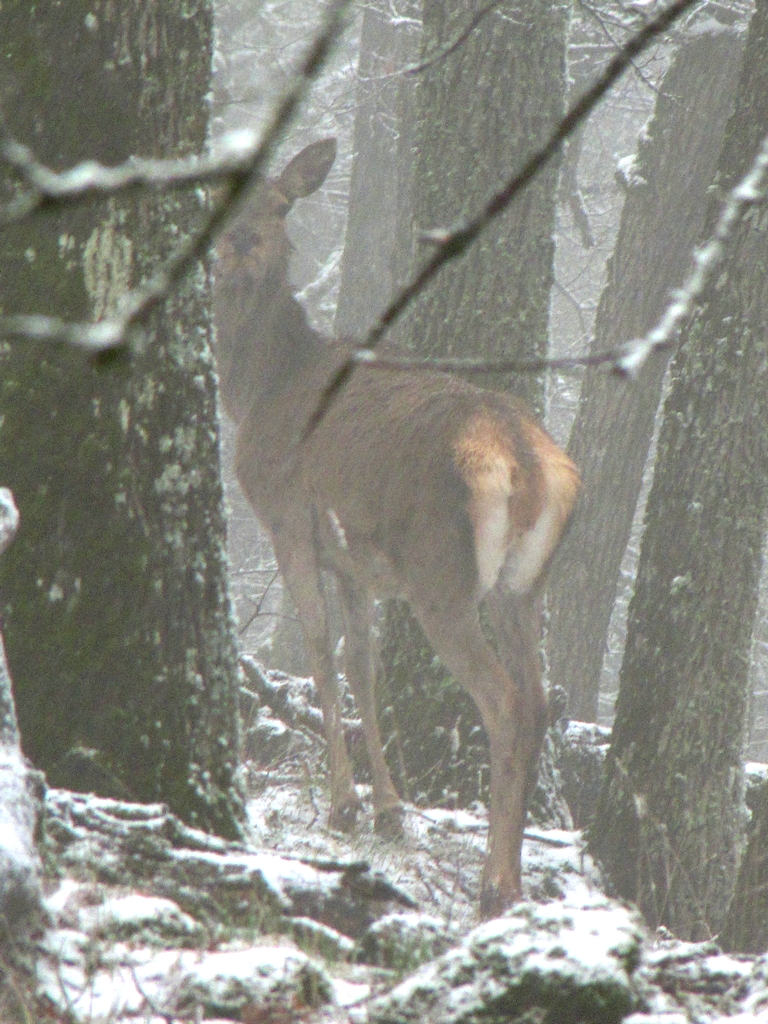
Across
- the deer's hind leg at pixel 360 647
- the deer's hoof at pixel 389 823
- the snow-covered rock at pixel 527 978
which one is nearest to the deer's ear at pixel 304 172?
the deer's hind leg at pixel 360 647

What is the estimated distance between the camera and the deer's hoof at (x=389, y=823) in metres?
6.70

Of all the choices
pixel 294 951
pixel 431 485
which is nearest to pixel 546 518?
pixel 431 485

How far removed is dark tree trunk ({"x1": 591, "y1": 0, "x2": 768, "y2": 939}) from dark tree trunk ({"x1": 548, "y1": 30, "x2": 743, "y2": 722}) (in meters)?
6.06

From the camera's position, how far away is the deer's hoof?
6.70 meters

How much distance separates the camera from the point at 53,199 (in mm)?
938

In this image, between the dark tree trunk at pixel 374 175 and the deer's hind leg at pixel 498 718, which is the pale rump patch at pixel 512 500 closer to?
the deer's hind leg at pixel 498 718

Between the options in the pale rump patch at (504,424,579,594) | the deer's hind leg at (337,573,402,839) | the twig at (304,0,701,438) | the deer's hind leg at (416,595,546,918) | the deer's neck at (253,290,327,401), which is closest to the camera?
the twig at (304,0,701,438)

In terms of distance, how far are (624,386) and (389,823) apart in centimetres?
702

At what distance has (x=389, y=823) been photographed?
6.77 meters

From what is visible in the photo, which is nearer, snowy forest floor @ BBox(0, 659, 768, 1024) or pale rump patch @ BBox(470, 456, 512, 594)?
snowy forest floor @ BBox(0, 659, 768, 1024)

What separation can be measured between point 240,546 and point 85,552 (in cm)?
2243

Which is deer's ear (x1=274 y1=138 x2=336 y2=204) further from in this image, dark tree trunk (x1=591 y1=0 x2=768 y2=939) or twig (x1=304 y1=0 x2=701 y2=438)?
twig (x1=304 y1=0 x2=701 y2=438)

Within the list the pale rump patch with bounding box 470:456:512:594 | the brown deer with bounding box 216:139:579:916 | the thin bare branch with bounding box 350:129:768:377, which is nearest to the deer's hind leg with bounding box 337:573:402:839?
the brown deer with bounding box 216:139:579:916

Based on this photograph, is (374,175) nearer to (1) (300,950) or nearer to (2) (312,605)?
(2) (312,605)
